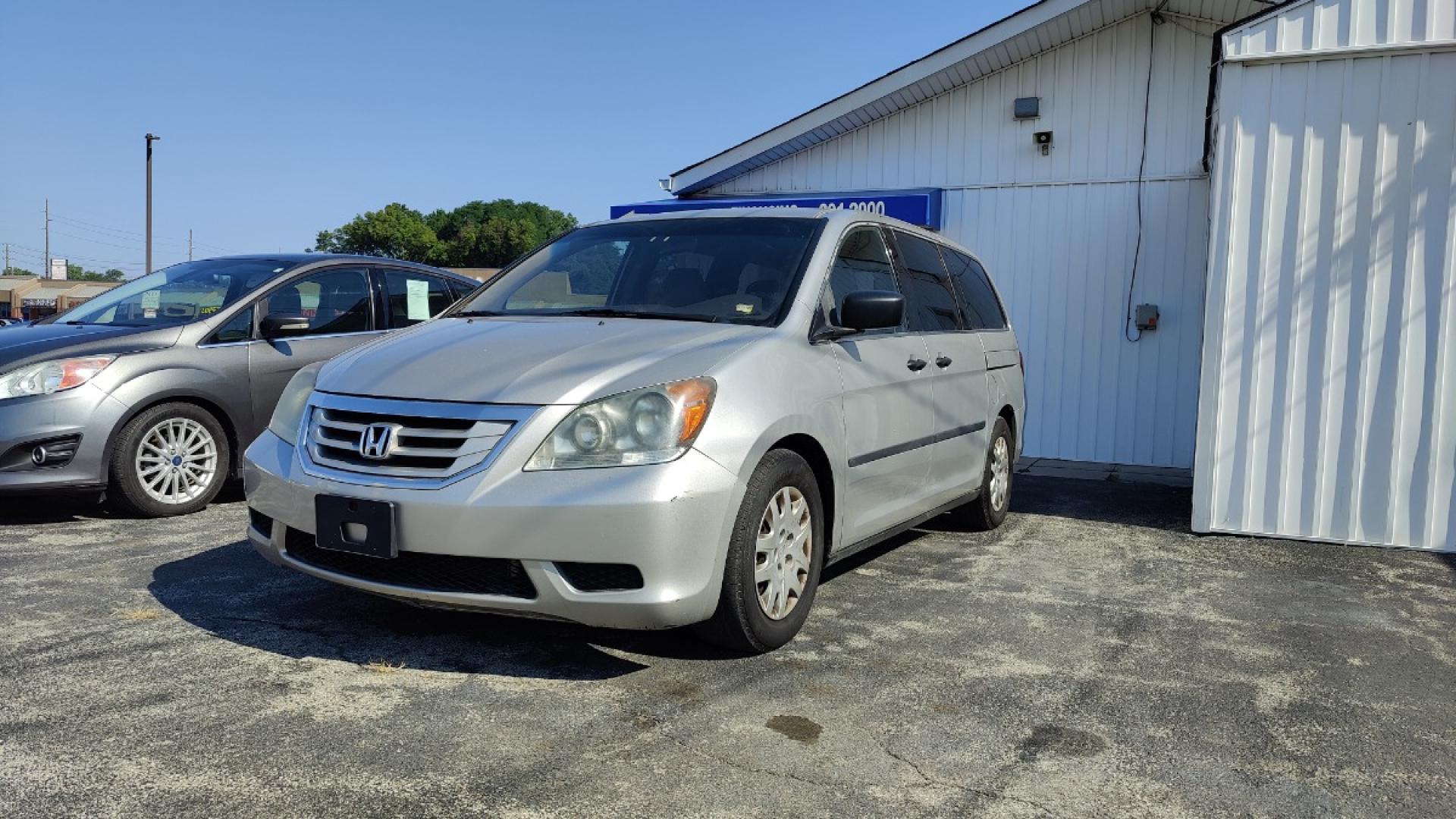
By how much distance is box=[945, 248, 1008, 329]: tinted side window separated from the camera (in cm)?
614

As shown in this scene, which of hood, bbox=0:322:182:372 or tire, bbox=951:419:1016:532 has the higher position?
hood, bbox=0:322:182:372

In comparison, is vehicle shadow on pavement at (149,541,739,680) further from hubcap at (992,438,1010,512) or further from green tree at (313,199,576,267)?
green tree at (313,199,576,267)

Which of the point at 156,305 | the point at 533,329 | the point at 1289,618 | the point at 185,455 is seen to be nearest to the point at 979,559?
the point at 1289,618

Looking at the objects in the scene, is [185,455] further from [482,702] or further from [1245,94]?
[1245,94]

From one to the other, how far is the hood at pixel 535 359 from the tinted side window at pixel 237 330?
9.33 feet

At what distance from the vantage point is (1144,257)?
10.0 meters

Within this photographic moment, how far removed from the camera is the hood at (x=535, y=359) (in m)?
3.57

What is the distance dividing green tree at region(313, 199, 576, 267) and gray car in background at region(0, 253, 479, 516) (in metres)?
87.8

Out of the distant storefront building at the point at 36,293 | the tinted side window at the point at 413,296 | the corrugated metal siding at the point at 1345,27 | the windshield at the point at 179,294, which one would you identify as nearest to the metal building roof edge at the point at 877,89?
the corrugated metal siding at the point at 1345,27

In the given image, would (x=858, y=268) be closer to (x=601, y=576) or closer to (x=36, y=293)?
(x=601, y=576)

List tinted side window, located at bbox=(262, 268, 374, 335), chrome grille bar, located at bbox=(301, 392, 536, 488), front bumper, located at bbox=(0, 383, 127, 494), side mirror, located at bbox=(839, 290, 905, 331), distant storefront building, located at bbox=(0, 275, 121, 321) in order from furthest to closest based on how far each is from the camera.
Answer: distant storefront building, located at bbox=(0, 275, 121, 321)
tinted side window, located at bbox=(262, 268, 374, 335)
front bumper, located at bbox=(0, 383, 127, 494)
side mirror, located at bbox=(839, 290, 905, 331)
chrome grille bar, located at bbox=(301, 392, 536, 488)

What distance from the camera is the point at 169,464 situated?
6359mm

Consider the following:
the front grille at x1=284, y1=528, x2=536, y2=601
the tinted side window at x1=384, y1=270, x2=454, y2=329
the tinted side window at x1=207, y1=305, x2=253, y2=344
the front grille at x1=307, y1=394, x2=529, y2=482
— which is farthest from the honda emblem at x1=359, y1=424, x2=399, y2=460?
the tinted side window at x1=384, y1=270, x2=454, y2=329

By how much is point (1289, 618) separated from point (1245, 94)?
3251 mm
